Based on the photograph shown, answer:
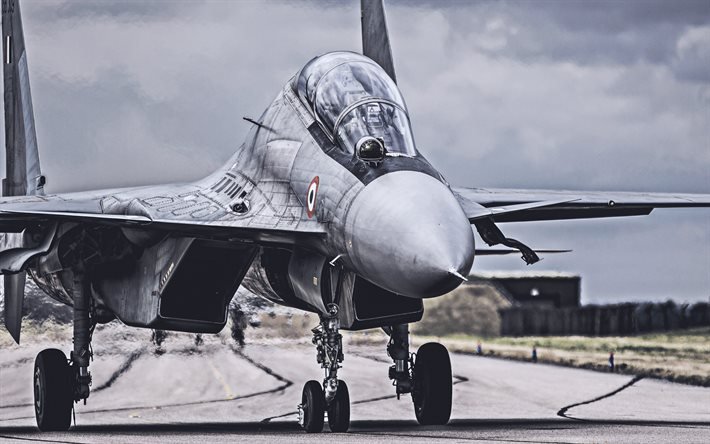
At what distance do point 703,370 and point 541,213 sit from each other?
8671 mm

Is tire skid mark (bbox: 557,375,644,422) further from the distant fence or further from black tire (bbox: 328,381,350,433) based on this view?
the distant fence

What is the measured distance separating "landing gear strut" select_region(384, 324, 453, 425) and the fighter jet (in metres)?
0.02

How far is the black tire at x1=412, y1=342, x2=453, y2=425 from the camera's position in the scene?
52.0ft

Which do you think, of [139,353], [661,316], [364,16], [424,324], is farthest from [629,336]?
[364,16]

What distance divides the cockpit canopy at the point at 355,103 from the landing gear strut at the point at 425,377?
10.4 feet

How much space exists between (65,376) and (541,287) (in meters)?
26.7

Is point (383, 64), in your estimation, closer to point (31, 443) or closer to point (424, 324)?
point (31, 443)

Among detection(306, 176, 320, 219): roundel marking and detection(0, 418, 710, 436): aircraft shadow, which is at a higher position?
detection(306, 176, 320, 219): roundel marking

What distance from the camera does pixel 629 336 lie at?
34.2m

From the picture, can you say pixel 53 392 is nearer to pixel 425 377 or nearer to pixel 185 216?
pixel 185 216

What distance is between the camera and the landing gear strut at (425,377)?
1587 cm

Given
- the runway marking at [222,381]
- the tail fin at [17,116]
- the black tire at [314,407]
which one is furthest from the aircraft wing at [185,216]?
the runway marking at [222,381]

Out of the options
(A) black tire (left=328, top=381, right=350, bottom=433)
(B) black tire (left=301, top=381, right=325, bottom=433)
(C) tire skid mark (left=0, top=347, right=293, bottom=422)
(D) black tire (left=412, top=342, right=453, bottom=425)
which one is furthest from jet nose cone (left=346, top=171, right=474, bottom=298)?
(C) tire skid mark (left=0, top=347, right=293, bottom=422)

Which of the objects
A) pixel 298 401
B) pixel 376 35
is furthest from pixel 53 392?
pixel 376 35
